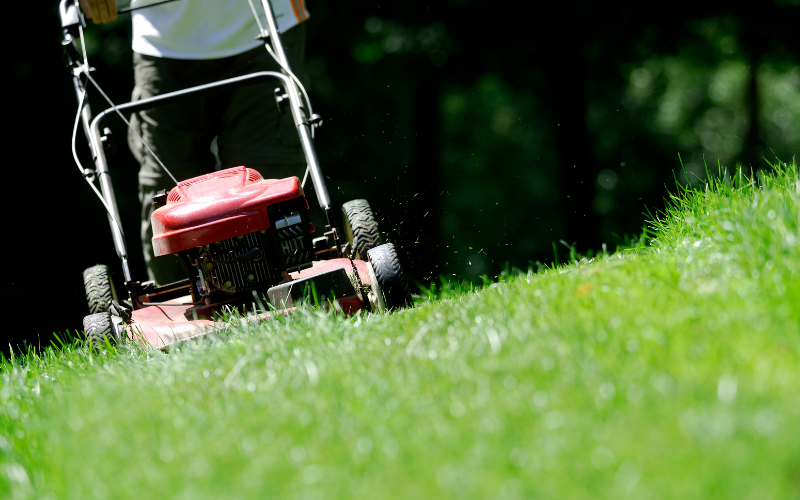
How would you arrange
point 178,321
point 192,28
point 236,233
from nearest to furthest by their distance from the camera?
point 236,233 < point 178,321 < point 192,28

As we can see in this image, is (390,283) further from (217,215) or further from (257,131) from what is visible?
(257,131)

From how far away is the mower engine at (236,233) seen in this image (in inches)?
125

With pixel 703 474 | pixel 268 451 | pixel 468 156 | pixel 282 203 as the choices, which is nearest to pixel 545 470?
pixel 703 474

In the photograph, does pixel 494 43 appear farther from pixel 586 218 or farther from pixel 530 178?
pixel 530 178

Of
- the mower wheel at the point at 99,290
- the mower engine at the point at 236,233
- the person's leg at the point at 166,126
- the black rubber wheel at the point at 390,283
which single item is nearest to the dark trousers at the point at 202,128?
the person's leg at the point at 166,126

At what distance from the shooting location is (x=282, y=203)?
10.9ft

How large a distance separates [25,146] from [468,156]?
9634 millimetres

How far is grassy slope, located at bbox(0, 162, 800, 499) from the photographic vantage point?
4.36 feet

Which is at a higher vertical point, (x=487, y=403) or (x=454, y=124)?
(x=487, y=403)

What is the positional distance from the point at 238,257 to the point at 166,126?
1046mm

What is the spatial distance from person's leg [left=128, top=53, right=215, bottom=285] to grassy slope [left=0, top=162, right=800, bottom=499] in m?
1.49

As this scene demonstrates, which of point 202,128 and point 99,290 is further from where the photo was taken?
point 202,128

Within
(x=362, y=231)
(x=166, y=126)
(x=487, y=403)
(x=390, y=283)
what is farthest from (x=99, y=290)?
(x=487, y=403)

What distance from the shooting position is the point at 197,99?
4.11 m
